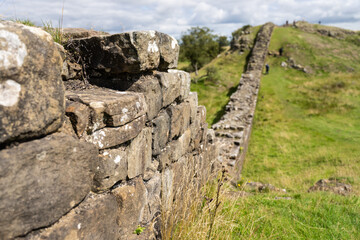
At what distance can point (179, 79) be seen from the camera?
3.18m

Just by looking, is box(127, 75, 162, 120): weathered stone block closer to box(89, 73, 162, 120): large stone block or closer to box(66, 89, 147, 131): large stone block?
box(89, 73, 162, 120): large stone block

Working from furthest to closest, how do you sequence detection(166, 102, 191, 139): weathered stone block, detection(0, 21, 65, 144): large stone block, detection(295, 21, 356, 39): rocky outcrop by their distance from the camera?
1. detection(295, 21, 356, 39): rocky outcrop
2. detection(166, 102, 191, 139): weathered stone block
3. detection(0, 21, 65, 144): large stone block

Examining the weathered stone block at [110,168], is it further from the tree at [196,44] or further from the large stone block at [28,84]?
the tree at [196,44]

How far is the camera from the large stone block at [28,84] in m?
1.21

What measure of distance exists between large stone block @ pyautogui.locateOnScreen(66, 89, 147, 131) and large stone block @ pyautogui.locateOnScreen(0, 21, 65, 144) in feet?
0.96

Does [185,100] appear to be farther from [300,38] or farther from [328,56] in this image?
[300,38]

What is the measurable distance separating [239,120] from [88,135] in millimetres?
10551

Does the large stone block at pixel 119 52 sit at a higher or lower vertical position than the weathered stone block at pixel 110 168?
higher

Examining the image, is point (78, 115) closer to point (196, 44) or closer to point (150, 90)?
point (150, 90)

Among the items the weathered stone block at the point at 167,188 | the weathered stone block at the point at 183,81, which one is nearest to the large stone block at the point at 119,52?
the weathered stone block at the point at 183,81

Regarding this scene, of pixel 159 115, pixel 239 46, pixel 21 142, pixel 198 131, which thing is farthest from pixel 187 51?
pixel 21 142

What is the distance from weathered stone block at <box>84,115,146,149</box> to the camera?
5.99ft

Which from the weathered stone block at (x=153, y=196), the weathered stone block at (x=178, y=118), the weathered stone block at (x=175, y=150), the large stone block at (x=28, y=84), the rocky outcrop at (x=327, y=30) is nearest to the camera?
the large stone block at (x=28, y=84)

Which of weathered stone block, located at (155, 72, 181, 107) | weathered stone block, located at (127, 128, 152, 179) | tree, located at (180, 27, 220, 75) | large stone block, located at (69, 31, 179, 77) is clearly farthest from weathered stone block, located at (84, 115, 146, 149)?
tree, located at (180, 27, 220, 75)
